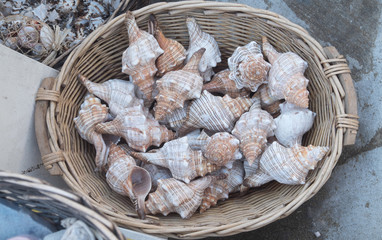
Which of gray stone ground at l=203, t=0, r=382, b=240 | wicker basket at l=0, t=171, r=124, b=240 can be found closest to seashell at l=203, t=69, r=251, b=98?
gray stone ground at l=203, t=0, r=382, b=240

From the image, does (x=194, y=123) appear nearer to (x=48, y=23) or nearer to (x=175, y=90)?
(x=175, y=90)

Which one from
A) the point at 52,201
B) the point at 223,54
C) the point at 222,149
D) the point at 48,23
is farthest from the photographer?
the point at 48,23

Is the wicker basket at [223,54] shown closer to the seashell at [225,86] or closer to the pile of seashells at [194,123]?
the pile of seashells at [194,123]

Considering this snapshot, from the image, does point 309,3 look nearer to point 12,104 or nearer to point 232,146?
point 232,146

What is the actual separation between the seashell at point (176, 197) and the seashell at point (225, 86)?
310 millimetres

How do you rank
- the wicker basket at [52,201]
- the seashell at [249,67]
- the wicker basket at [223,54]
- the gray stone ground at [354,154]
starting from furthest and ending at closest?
1. the gray stone ground at [354,154]
2. the seashell at [249,67]
3. the wicker basket at [223,54]
4. the wicker basket at [52,201]

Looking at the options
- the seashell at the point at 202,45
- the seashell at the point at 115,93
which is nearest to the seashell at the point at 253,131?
the seashell at the point at 202,45

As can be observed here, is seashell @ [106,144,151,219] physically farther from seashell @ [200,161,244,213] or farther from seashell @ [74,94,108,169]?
seashell @ [200,161,244,213]

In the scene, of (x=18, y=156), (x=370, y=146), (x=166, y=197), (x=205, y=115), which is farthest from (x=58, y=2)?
(x=370, y=146)

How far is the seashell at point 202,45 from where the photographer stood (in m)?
1.28

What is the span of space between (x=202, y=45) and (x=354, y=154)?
0.68 metres

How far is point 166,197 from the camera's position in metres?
1.12

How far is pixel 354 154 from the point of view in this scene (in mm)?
1432

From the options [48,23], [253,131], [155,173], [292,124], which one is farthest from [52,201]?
[48,23]
